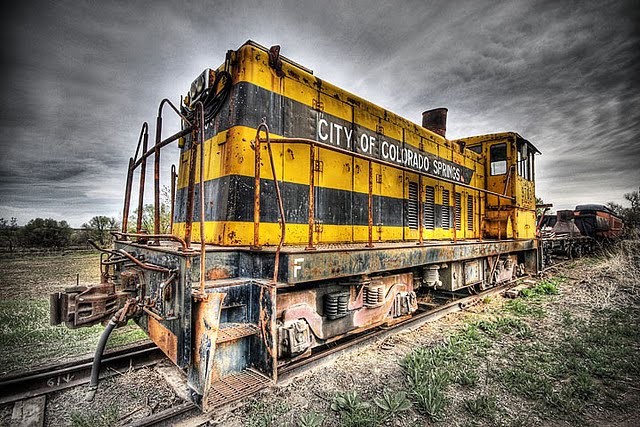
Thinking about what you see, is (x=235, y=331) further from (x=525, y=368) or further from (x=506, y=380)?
(x=525, y=368)

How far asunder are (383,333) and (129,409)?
2.99m

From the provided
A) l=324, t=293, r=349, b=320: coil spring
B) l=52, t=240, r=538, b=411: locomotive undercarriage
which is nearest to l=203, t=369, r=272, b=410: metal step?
l=52, t=240, r=538, b=411: locomotive undercarriage

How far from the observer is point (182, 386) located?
129 inches

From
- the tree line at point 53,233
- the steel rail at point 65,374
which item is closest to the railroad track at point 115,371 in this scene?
the steel rail at point 65,374

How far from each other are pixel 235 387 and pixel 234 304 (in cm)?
66

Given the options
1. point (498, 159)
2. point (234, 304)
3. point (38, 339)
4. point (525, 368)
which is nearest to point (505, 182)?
Result: point (498, 159)

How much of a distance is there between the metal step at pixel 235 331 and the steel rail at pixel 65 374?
5.55 feet

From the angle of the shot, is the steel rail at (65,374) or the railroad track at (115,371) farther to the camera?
the steel rail at (65,374)

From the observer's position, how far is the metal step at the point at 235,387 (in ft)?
8.08

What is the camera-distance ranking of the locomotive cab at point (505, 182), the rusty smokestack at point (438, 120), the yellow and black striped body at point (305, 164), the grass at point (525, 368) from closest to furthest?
1. the grass at point (525, 368)
2. the yellow and black striped body at point (305, 164)
3. the rusty smokestack at point (438, 120)
4. the locomotive cab at point (505, 182)

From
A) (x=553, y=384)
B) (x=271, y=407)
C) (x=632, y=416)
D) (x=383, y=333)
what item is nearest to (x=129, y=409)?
(x=271, y=407)

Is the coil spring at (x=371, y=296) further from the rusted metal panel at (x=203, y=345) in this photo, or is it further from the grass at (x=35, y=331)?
the grass at (x=35, y=331)

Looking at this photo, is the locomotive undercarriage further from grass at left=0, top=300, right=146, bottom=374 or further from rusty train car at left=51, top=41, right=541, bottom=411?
grass at left=0, top=300, right=146, bottom=374

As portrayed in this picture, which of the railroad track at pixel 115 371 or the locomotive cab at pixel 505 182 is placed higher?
the locomotive cab at pixel 505 182
